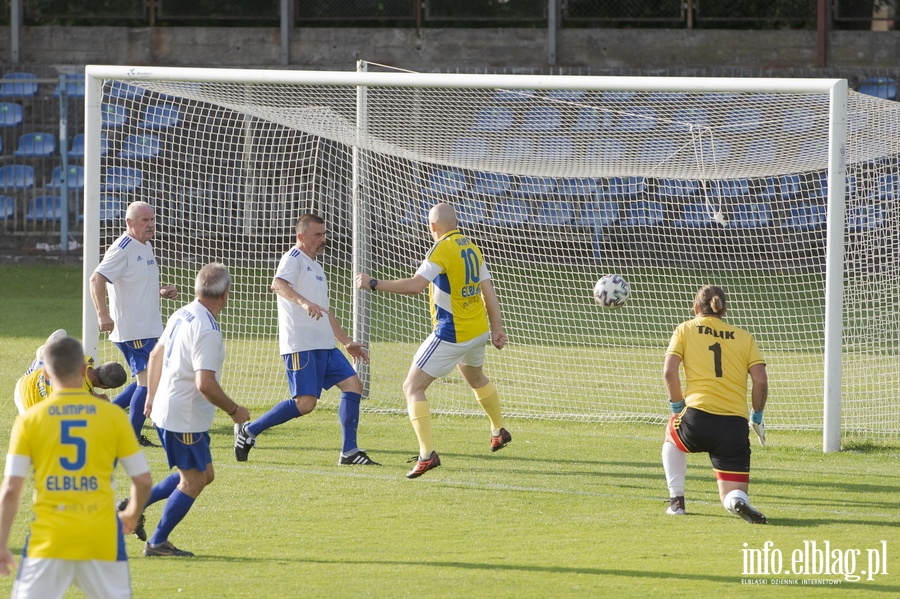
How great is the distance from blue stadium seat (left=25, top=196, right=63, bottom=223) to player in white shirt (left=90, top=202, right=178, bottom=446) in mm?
13101

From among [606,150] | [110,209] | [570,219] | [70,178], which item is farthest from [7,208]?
[606,150]

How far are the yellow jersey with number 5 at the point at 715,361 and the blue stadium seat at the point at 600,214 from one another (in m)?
11.2

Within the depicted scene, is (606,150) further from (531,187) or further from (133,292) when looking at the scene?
(531,187)

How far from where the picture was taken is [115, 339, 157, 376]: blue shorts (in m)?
8.87

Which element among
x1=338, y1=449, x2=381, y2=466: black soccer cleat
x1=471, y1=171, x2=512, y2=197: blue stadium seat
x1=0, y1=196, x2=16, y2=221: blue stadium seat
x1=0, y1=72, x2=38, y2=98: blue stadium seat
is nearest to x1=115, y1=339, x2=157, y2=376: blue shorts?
x1=338, y1=449, x2=381, y2=466: black soccer cleat

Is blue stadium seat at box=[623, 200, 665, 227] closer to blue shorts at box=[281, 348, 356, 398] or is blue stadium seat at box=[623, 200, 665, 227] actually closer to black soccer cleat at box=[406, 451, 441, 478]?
blue shorts at box=[281, 348, 356, 398]

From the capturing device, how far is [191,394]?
19.0 feet

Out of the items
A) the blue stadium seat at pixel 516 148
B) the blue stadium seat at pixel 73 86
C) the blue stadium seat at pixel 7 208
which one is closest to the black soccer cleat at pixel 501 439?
the blue stadium seat at pixel 516 148

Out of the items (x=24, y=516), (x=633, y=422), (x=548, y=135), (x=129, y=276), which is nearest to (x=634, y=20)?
(x=548, y=135)

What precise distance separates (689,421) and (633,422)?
3.61 metres

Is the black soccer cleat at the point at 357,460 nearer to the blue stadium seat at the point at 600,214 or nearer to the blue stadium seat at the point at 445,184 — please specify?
the blue stadium seat at the point at 445,184

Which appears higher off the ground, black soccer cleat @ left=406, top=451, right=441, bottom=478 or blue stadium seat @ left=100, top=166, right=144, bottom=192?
blue stadium seat @ left=100, top=166, right=144, bottom=192

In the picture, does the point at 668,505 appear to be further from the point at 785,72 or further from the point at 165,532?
the point at 785,72

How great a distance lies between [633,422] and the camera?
34.0ft
